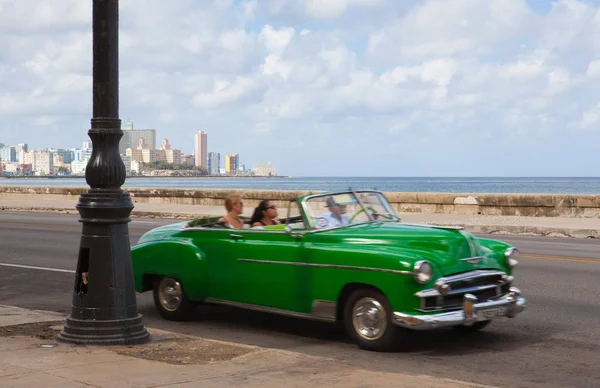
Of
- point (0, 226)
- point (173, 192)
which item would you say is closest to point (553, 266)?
point (0, 226)

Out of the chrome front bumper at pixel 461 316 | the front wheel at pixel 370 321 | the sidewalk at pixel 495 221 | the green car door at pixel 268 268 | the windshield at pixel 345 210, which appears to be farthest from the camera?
the sidewalk at pixel 495 221

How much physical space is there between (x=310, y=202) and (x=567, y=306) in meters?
3.44

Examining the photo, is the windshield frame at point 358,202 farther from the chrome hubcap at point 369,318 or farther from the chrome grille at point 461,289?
the chrome grille at point 461,289

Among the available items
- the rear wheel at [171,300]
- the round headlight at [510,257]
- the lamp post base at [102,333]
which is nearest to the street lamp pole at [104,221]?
the lamp post base at [102,333]

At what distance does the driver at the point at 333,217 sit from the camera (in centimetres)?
906

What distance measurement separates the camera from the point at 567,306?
10.5m

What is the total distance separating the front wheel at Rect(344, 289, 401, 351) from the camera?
8133 mm

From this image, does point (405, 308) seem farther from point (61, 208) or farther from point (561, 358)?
point (61, 208)

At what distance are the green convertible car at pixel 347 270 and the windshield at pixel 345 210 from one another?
10mm

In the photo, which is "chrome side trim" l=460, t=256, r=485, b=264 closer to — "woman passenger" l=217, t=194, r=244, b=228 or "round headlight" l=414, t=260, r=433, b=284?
"round headlight" l=414, t=260, r=433, b=284

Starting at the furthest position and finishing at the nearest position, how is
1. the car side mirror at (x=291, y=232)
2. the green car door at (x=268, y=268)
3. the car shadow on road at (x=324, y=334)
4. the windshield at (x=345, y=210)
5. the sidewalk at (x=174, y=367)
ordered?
the windshield at (x=345, y=210) → the car side mirror at (x=291, y=232) → the green car door at (x=268, y=268) → the car shadow on road at (x=324, y=334) → the sidewalk at (x=174, y=367)

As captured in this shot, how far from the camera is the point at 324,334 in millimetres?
9312

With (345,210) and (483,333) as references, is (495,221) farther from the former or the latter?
(345,210)

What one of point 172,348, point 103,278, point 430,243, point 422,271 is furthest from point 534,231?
point 103,278
